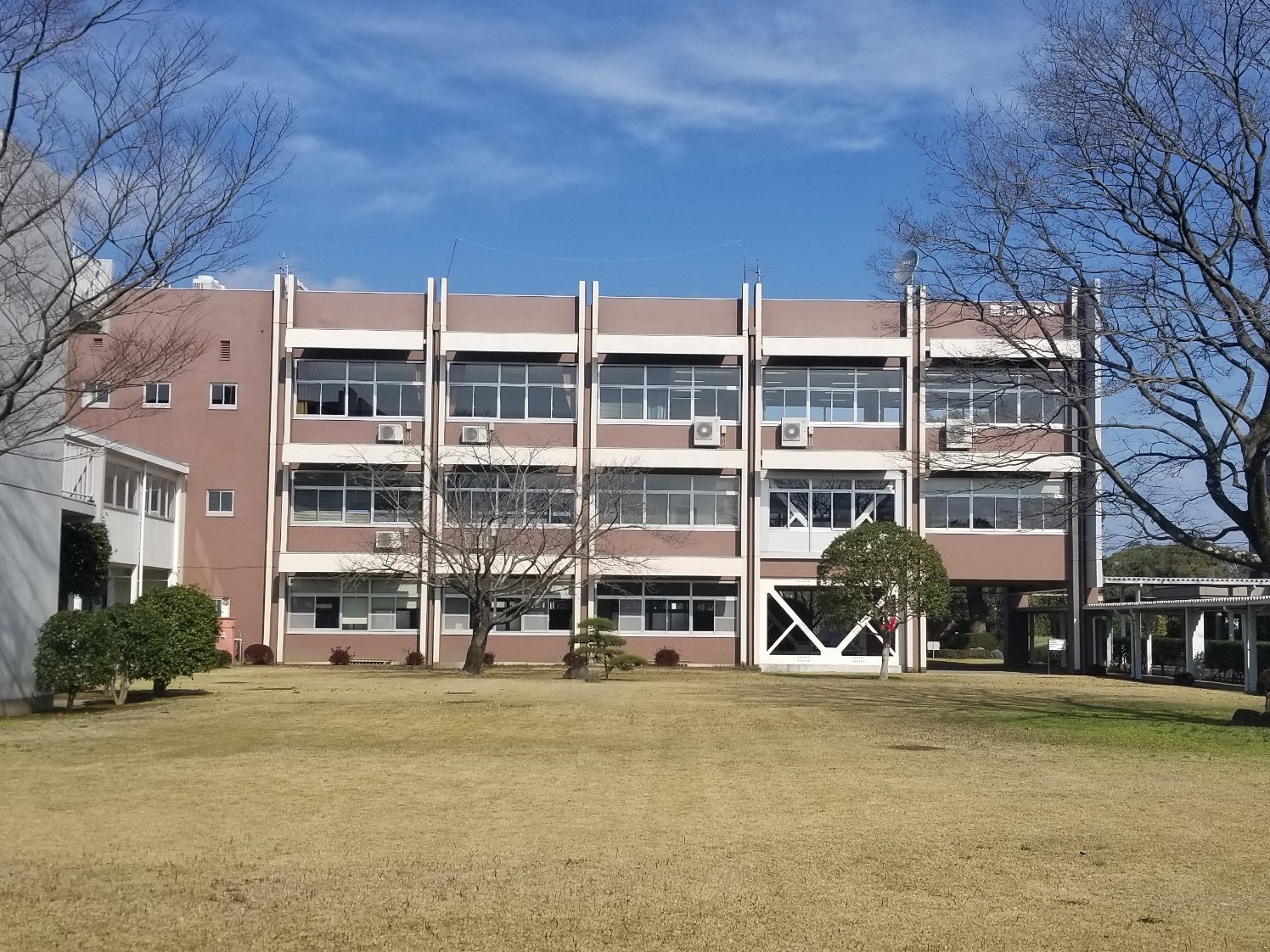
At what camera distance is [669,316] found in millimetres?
40750

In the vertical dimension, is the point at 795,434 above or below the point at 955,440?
above

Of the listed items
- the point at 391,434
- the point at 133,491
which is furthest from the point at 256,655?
the point at 391,434

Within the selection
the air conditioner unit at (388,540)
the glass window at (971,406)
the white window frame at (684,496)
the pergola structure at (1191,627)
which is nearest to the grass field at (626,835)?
the pergola structure at (1191,627)

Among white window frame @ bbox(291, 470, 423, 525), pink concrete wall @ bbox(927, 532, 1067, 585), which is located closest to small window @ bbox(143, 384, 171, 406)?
white window frame @ bbox(291, 470, 423, 525)

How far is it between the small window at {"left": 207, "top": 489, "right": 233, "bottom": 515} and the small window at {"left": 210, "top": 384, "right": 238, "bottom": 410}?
2.52m

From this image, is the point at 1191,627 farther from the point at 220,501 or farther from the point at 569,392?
the point at 220,501

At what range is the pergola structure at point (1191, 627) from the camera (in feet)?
102

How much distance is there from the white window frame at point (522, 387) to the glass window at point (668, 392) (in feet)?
2.96

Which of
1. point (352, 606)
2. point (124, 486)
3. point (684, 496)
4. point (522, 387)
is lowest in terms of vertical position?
point (352, 606)

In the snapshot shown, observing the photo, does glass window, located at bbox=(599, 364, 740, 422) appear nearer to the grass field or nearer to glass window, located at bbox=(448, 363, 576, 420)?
glass window, located at bbox=(448, 363, 576, 420)

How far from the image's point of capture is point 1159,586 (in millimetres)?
44031

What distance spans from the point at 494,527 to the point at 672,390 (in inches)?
315

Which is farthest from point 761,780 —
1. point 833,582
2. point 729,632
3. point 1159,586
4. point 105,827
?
point 1159,586

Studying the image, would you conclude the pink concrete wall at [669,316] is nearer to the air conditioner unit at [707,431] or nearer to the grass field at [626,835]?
the air conditioner unit at [707,431]
